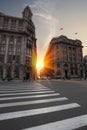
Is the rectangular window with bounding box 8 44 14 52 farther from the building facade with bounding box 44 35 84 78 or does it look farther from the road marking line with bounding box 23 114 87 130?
the road marking line with bounding box 23 114 87 130

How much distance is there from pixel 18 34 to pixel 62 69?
98.2 ft

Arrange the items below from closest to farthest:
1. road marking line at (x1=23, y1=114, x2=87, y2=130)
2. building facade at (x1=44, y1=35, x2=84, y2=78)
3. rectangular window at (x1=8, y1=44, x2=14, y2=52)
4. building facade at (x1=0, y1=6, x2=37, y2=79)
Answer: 1. road marking line at (x1=23, y1=114, x2=87, y2=130)
2. building facade at (x1=0, y1=6, x2=37, y2=79)
3. rectangular window at (x1=8, y1=44, x2=14, y2=52)
4. building facade at (x1=44, y1=35, x2=84, y2=78)

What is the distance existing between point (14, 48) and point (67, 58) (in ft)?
109

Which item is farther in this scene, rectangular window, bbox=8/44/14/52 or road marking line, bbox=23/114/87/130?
rectangular window, bbox=8/44/14/52

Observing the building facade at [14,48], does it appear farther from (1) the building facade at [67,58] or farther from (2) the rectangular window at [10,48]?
(1) the building facade at [67,58]

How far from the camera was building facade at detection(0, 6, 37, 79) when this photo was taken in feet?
137

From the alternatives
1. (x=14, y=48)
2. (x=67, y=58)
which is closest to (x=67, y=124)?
(x=14, y=48)

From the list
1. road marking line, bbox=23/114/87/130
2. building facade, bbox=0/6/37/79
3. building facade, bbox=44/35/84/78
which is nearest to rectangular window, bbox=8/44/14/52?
building facade, bbox=0/6/37/79

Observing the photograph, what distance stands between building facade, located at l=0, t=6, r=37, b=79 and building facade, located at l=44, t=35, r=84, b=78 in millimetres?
21337

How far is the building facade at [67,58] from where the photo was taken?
64250 mm

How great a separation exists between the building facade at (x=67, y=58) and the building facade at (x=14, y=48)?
70.0 feet

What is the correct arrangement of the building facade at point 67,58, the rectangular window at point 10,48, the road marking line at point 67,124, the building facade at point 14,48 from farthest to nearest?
the building facade at point 67,58 → the rectangular window at point 10,48 → the building facade at point 14,48 → the road marking line at point 67,124

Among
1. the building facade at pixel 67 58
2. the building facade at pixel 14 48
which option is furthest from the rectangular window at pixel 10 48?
the building facade at pixel 67 58

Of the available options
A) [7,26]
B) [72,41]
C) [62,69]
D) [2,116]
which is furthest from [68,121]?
[72,41]
